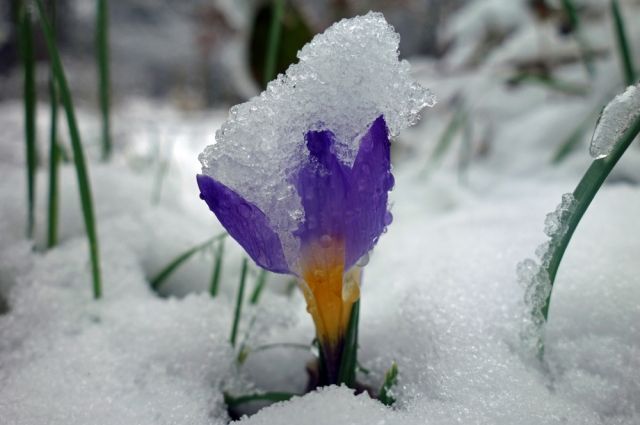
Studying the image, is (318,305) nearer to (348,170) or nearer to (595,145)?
(348,170)

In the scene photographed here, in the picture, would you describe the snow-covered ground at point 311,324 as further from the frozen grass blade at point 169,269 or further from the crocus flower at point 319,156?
the crocus flower at point 319,156

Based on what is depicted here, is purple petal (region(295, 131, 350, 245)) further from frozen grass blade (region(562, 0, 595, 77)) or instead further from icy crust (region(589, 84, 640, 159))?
frozen grass blade (region(562, 0, 595, 77))

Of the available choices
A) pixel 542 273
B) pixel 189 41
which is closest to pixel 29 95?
pixel 542 273

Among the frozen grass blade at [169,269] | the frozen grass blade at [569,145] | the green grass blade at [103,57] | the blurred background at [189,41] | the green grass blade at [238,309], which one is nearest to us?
the green grass blade at [238,309]

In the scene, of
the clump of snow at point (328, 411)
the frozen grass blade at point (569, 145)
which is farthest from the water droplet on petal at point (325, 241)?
the frozen grass blade at point (569, 145)

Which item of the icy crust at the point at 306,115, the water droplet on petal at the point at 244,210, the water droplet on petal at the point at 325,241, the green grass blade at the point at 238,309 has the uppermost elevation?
the icy crust at the point at 306,115

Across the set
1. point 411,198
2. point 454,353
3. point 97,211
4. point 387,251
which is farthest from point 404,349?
point 411,198

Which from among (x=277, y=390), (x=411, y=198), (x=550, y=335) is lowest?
(x=277, y=390)

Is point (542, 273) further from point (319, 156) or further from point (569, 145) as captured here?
point (569, 145)

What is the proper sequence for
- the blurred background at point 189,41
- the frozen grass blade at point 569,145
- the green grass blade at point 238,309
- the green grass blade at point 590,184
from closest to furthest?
the green grass blade at point 590,184, the green grass blade at point 238,309, the frozen grass blade at point 569,145, the blurred background at point 189,41
